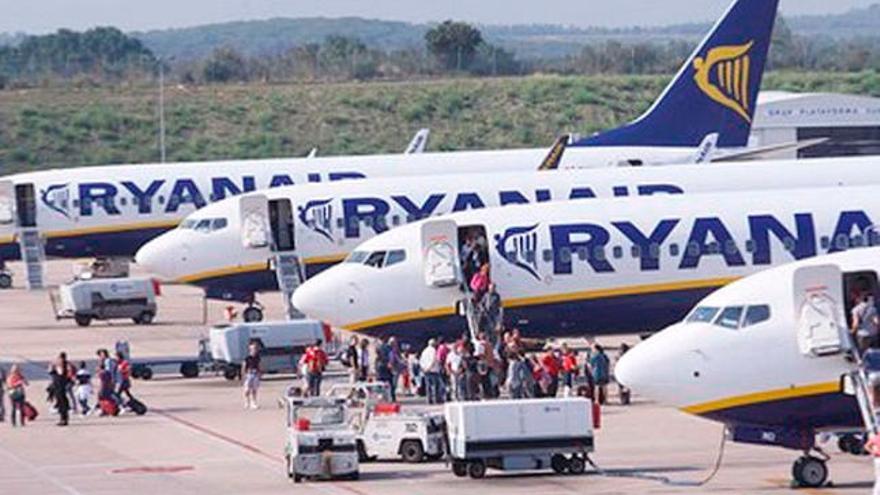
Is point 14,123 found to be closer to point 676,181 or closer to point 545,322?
point 676,181

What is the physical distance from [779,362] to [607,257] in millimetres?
14331

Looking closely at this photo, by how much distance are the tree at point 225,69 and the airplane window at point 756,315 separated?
13083 cm

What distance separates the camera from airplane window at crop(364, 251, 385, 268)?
57.1 metres

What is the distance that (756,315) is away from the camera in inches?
1646

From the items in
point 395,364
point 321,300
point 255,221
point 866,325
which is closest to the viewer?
point 866,325

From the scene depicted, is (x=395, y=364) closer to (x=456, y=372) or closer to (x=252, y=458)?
(x=456, y=372)

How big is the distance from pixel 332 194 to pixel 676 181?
9103 mm

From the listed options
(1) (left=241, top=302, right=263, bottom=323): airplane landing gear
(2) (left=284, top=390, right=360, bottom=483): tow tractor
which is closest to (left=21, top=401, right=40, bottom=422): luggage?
(2) (left=284, top=390, right=360, bottom=483): tow tractor

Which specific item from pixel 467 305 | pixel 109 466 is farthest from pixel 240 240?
pixel 109 466

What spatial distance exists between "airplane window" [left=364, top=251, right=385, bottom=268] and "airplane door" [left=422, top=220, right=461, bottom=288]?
4.40 ft

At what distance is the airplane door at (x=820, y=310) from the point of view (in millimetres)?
40531

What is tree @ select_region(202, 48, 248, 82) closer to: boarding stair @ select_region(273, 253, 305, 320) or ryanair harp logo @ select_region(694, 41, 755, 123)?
ryanair harp logo @ select_region(694, 41, 755, 123)

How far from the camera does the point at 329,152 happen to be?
140 m

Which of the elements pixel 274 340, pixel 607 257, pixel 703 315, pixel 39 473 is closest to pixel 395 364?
pixel 607 257
